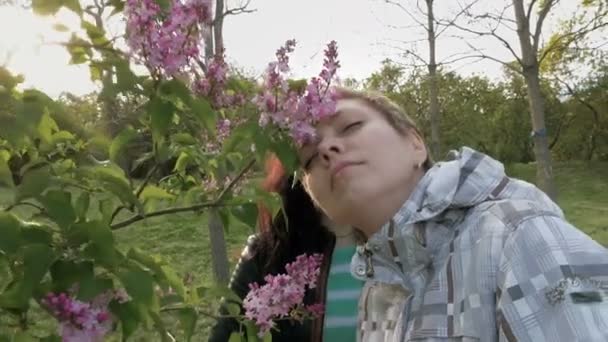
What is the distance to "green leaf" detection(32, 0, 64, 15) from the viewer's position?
1.45 m

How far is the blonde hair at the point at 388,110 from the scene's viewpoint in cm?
191

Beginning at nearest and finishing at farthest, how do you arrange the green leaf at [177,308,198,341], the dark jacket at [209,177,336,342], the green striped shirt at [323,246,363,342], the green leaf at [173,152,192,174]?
the green leaf at [177,308,198,341], the green leaf at [173,152,192,174], the green striped shirt at [323,246,363,342], the dark jacket at [209,177,336,342]

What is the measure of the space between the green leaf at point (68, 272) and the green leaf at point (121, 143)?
348 millimetres

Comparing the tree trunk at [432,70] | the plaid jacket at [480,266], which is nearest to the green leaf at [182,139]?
the plaid jacket at [480,266]

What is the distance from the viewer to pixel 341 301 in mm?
2312

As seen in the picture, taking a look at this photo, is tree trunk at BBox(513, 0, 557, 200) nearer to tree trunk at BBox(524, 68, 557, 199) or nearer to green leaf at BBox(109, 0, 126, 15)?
tree trunk at BBox(524, 68, 557, 199)

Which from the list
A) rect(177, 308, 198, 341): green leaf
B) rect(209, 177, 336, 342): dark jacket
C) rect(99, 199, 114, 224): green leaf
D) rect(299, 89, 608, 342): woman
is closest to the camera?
rect(299, 89, 608, 342): woman

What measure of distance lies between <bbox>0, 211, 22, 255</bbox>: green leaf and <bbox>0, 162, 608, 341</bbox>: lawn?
16.3 ft

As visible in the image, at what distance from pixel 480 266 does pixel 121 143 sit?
2.46ft

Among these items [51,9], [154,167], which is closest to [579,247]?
[154,167]

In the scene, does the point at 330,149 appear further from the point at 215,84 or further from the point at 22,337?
the point at 22,337

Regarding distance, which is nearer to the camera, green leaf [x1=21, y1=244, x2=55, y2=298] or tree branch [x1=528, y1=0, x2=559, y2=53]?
green leaf [x1=21, y1=244, x2=55, y2=298]

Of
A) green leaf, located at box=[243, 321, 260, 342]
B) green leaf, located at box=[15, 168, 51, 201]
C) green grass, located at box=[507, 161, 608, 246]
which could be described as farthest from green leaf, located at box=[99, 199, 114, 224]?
green grass, located at box=[507, 161, 608, 246]

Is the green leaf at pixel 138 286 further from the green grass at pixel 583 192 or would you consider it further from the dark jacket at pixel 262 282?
the green grass at pixel 583 192
